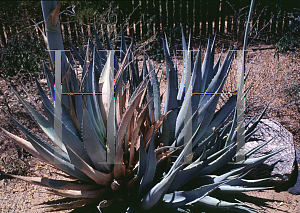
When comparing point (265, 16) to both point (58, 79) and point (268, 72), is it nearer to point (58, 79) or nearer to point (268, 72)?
point (268, 72)

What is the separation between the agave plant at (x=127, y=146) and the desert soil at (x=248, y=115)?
6.1 inches

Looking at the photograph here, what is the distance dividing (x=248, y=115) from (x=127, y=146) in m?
1.89

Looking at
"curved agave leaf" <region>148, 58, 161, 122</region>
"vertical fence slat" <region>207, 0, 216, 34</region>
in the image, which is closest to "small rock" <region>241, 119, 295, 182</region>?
"curved agave leaf" <region>148, 58, 161, 122</region>

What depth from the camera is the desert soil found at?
1.98m

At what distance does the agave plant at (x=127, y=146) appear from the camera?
130cm

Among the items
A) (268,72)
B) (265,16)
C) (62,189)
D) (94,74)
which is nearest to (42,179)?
(62,189)

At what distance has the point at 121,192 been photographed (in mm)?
1526

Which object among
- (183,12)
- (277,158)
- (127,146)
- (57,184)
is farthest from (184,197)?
(183,12)

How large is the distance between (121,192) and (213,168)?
59 centimetres

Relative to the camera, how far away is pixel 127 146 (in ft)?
5.05

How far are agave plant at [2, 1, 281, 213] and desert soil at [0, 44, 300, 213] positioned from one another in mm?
154

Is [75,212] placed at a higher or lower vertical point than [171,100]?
lower

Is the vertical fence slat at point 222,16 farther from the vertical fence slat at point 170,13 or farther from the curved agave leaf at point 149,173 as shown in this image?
the curved agave leaf at point 149,173

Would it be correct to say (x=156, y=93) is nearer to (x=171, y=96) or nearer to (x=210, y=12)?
(x=171, y=96)
